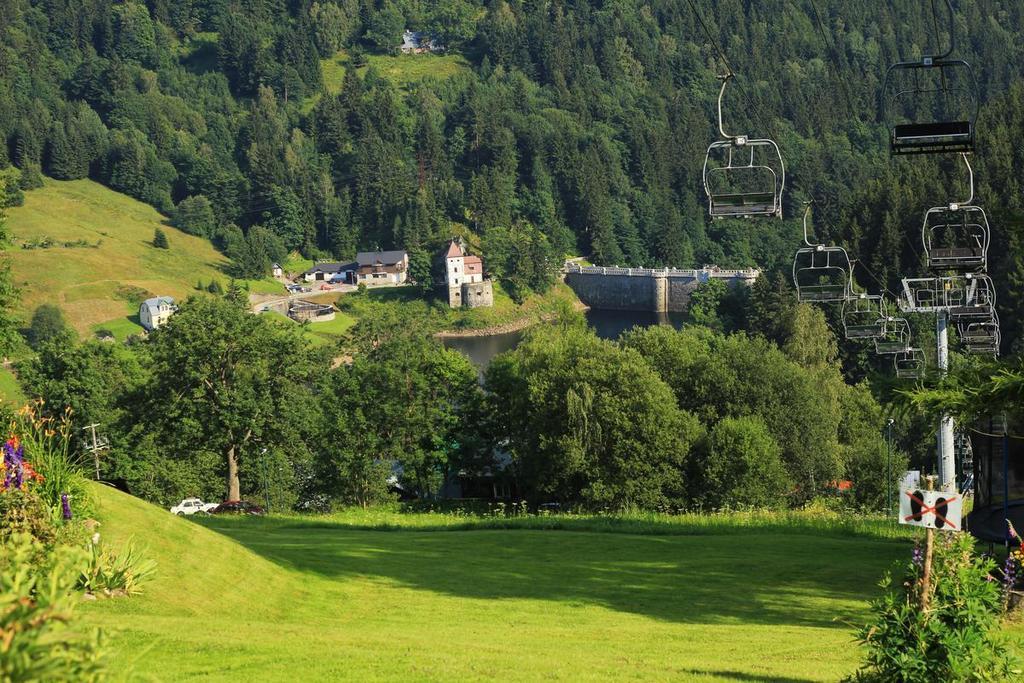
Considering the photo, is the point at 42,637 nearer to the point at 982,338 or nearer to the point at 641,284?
the point at 982,338

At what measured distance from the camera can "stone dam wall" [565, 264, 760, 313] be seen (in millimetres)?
165250

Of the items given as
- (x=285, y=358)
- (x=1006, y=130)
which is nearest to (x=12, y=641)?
(x=285, y=358)

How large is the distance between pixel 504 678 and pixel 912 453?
5972 cm

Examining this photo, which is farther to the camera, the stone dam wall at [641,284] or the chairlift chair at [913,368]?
the stone dam wall at [641,284]

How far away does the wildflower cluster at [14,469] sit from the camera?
14.4 meters

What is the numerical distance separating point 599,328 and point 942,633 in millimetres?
144737

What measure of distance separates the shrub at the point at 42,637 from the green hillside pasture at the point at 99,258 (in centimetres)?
12458

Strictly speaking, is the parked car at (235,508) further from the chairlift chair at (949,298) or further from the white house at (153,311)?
the white house at (153,311)

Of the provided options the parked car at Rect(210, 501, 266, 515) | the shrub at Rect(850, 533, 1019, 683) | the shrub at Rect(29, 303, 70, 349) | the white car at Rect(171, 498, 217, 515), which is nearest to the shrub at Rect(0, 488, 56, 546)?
the shrub at Rect(850, 533, 1019, 683)

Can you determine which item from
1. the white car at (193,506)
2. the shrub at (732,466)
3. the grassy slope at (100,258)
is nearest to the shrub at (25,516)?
the shrub at (732,466)

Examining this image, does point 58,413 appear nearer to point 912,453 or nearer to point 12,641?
point 912,453

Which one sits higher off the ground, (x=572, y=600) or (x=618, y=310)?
(x=618, y=310)

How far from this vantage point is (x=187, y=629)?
14.7 m

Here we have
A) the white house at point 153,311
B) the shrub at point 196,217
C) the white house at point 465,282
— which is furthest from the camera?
the shrub at point 196,217
